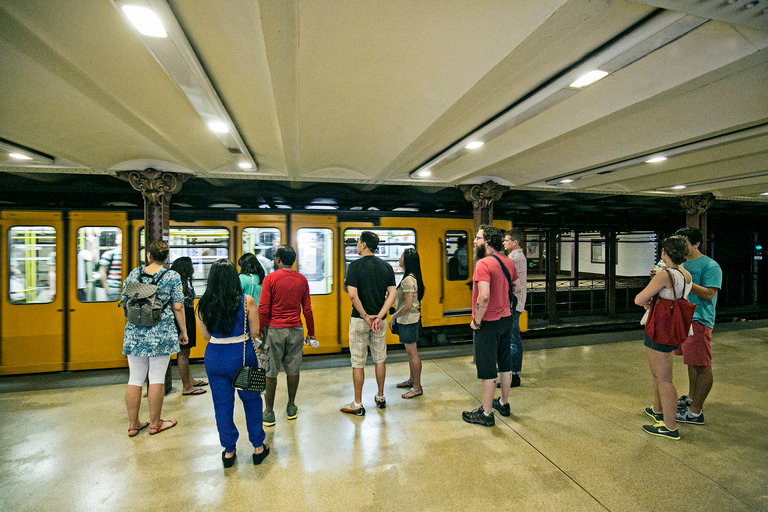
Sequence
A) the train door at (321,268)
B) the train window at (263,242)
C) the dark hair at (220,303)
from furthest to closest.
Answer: the train door at (321,268), the train window at (263,242), the dark hair at (220,303)

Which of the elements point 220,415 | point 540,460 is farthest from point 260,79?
point 540,460

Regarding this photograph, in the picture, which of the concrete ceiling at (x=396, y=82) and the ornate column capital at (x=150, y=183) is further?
the ornate column capital at (x=150, y=183)

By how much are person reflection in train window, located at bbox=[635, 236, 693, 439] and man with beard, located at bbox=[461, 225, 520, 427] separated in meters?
1.00

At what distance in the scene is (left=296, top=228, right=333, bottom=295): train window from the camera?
5020 mm

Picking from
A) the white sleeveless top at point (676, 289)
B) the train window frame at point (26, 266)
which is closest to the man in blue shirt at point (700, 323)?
the white sleeveless top at point (676, 289)

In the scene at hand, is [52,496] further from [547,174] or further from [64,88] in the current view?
[547,174]

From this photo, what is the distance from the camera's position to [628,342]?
571 centimetres

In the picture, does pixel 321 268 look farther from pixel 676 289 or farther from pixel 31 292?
pixel 676 289

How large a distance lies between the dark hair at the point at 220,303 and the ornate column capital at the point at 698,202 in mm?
7980

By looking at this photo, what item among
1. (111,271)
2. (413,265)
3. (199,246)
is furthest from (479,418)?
(111,271)

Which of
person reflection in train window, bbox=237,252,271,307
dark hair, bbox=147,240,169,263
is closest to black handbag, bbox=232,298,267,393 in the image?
person reflection in train window, bbox=237,252,271,307

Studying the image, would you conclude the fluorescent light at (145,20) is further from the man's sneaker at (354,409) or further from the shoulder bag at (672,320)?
the shoulder bag at (672,320)

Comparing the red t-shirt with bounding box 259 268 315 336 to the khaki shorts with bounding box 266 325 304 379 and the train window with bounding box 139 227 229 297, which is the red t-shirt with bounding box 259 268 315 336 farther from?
the train window with bounding box 139 227 229 297

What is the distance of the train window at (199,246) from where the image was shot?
4.61 m
